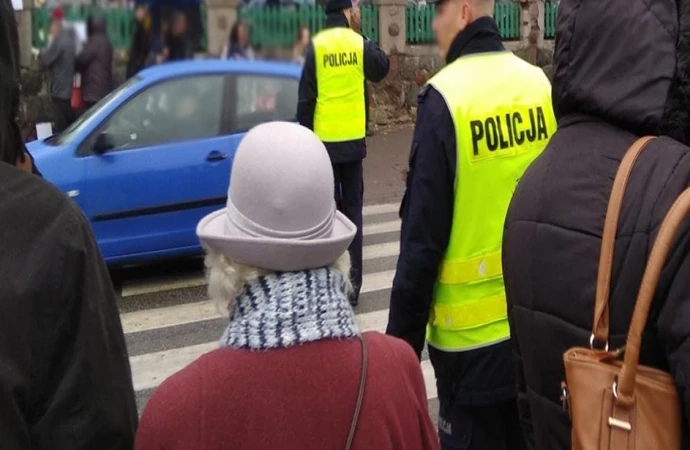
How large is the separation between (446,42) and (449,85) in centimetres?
25

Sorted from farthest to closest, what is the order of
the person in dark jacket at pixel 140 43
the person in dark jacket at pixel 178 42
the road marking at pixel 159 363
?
the road marking at pixel 159 363, the person in dark jacket at pixel 178 42, the person in dark jacket at pixel 140 43

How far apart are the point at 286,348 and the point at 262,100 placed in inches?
238

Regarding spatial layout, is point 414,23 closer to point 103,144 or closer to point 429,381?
point 103,144

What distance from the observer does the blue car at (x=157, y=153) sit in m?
6.86

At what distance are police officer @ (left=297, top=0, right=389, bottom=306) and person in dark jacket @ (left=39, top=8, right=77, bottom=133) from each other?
2.55 meters

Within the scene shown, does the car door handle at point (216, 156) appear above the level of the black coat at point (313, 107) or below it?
below

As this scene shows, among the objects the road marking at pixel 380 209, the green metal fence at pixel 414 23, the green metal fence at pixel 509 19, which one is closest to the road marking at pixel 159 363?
the road marking at pixel 380 209

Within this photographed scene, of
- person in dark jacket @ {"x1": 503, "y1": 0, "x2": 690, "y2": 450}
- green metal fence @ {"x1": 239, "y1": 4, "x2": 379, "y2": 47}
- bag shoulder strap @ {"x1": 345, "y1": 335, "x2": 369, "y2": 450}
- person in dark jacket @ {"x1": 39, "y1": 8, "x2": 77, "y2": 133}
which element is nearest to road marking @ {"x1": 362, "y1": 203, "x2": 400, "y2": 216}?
green metal fence @ {"x1": 239, "y1": 4, "x2": 379, "y2": 47}

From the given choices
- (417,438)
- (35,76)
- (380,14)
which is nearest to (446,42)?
(417,438)

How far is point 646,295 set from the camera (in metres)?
1.55

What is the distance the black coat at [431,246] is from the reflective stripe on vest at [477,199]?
28 mm

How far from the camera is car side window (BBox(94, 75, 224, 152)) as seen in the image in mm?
7078

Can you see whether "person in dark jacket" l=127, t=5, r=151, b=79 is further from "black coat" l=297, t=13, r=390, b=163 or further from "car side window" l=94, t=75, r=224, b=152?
"black coat" l=297, t=13, r=390, b=163

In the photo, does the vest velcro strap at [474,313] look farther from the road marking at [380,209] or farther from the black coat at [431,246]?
A: the road marking at [380,209]
